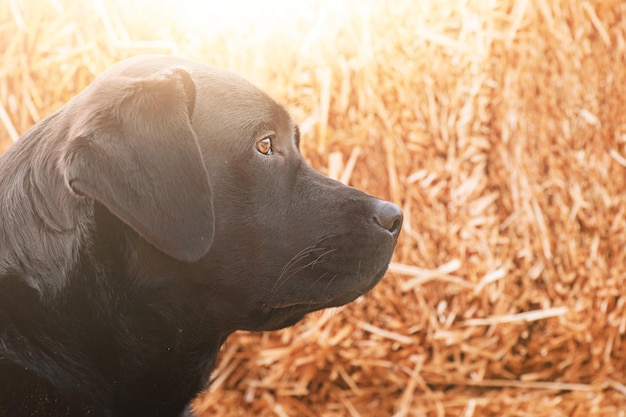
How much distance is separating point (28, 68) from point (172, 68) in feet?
3.59

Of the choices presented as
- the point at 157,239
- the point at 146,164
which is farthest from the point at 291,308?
the point at 146,164

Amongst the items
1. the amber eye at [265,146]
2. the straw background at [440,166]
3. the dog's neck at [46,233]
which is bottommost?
the straw background at [440,166]

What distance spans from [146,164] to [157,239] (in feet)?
0.56

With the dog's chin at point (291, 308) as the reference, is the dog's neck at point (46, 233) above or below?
above

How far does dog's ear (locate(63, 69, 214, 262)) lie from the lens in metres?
1.87

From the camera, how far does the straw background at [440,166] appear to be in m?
3.05

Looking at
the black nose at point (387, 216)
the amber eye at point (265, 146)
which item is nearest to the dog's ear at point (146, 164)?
the amber eye at point (265, 146)

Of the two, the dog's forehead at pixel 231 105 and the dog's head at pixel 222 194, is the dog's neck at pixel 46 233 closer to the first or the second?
the dog's head at pixel 222 194

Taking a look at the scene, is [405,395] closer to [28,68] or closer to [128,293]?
[128,293]

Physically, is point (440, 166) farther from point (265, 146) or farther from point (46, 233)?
point (46, 233)

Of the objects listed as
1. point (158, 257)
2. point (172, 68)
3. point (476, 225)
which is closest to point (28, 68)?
point (172, 68)

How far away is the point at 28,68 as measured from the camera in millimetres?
3041

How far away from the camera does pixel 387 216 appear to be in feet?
7.55

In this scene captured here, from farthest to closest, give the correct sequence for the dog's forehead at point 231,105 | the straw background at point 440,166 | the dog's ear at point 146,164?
the straw background at point 440,166, the dog's forehead at point 231,105, the dog's ear at point 146,164
